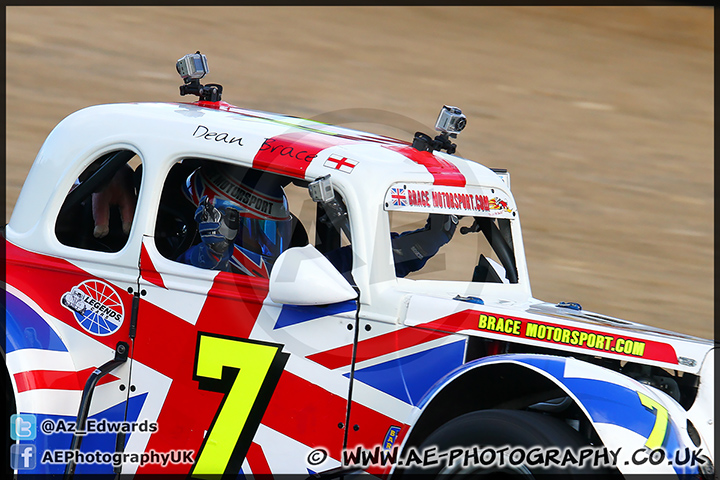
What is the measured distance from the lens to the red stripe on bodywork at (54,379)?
394 centimetres

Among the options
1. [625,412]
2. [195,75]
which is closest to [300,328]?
[625,412]

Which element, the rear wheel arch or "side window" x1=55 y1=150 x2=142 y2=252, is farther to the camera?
"side window" x1=55 y1=150 x2=142 y2=252

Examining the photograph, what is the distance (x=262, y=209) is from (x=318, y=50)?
11.0m

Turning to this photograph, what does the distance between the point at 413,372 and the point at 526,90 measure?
1143 cm

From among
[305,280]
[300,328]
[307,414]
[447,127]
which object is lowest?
[307,414]

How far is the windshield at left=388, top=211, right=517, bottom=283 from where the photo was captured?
4270 mm

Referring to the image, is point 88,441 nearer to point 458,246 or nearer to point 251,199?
point 251,199

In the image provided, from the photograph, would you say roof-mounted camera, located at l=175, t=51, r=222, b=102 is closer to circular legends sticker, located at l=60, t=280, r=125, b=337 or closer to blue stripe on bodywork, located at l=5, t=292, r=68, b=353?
circular legends sticker, located at l=60, t=280, r=125, b=337

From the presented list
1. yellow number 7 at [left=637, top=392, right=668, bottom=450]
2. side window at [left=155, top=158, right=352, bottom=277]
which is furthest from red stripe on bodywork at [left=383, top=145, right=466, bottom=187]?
yellow number 7 at [left=637, top=392, right=668, bottom=450]

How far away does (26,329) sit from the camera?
402cm

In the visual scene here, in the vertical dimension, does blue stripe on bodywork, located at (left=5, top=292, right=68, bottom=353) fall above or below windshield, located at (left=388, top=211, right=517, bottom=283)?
below

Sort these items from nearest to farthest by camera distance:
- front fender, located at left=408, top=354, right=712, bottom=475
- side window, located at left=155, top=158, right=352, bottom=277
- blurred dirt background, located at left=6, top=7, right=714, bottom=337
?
1. front fender, located at left=408, top=354, right=712, bottom=475
2. side window, located at left=155, top=158, right=352, bottom=277
3. blurred dirt background, located at left=6, top=7, right=714, bottom=337

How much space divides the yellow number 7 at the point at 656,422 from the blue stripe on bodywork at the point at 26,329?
2492 millimetres

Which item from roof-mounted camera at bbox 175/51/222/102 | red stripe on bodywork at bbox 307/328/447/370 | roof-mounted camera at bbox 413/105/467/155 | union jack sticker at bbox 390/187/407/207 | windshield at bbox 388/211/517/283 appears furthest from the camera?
roof-mounted camera at bbox 175/51/222/102
